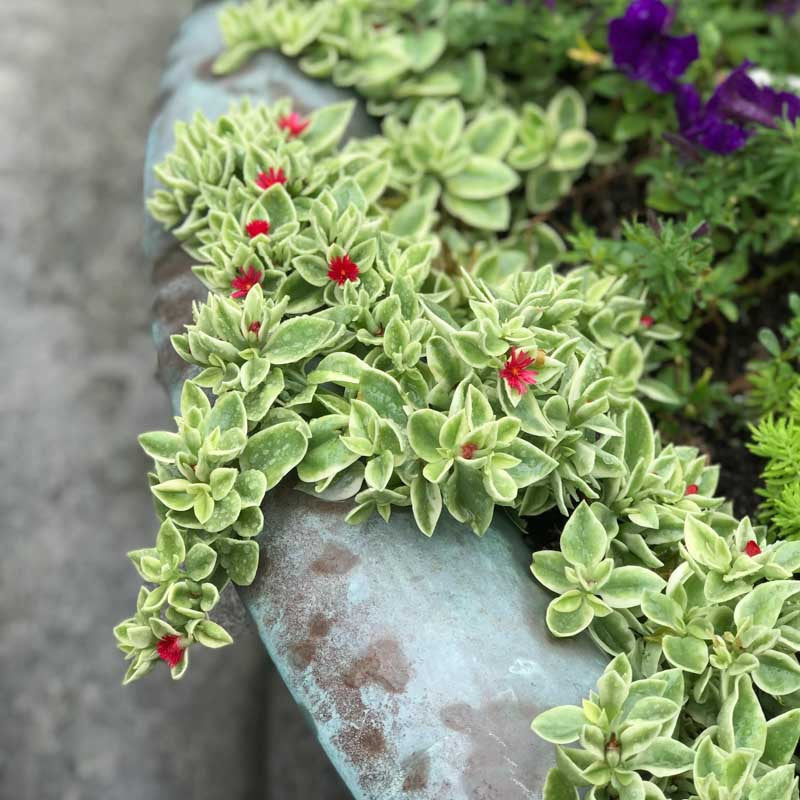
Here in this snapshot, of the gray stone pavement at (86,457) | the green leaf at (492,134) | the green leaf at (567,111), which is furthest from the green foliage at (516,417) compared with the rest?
the gray stone pavement at (86,457)

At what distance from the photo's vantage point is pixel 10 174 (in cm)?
251

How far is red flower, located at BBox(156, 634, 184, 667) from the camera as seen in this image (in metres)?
1.12

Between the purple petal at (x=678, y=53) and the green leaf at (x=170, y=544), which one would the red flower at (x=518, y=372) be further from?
the purple petal at (x=678, y=53)

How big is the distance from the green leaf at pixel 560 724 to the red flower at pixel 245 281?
26.3 inches

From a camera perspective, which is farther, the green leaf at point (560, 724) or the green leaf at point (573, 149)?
the green leaf at point (573, 149)

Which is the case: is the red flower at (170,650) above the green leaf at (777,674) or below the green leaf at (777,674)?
below

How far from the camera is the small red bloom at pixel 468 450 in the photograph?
3.69 feet

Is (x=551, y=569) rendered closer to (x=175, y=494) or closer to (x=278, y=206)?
(x=175, y=494)

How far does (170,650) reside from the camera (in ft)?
3.69

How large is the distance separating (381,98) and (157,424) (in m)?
1.01

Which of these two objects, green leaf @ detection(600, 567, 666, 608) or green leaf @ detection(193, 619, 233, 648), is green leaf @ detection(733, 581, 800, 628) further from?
green leaf @ detection(193, 619, 233, 648)

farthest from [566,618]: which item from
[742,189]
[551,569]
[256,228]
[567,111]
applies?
[567,111]

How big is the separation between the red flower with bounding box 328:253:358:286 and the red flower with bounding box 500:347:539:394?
0.26 meters

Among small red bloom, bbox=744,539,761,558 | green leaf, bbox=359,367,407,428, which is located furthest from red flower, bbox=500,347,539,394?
small red bloom, bbox=744,539,761,558
